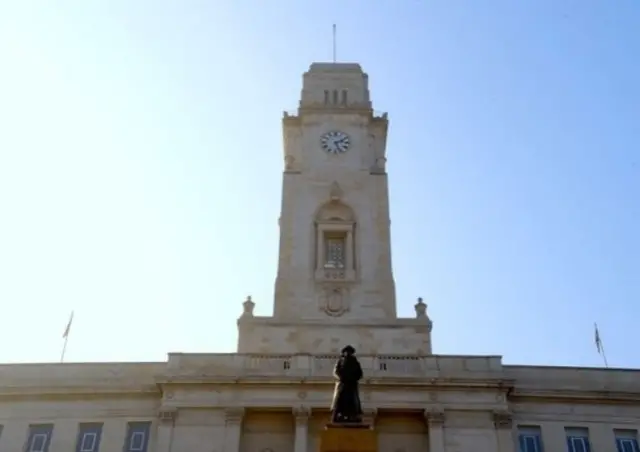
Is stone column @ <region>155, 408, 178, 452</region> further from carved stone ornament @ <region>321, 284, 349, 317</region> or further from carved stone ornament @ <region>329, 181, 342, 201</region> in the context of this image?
carved stone ornament @ <region>329, 181, 342, 201</region>

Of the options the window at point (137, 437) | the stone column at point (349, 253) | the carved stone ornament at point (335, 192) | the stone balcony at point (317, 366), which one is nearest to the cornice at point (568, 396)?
the stone balcony at point (317, 366)

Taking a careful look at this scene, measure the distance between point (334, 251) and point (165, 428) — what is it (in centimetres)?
1410

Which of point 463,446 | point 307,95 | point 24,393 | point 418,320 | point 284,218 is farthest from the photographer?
point 307,95

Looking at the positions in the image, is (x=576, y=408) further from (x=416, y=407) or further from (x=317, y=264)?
(x=317, y=264)

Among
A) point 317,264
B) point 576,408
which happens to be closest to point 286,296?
point 317,264

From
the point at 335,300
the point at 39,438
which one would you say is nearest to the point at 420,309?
the point at 335,300

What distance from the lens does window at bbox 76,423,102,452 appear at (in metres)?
36.8

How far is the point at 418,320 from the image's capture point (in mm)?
41094

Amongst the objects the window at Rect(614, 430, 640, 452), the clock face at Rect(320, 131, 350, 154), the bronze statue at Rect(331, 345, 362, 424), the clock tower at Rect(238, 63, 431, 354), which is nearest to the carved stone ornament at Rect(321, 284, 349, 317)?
the clock tower at Rect(238, 63, 431, 354)

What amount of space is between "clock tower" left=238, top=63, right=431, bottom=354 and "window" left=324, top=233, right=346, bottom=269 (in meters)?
0.06

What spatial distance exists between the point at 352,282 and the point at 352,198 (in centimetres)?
578

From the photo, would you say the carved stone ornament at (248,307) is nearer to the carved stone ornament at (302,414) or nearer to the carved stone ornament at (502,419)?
the carved stone ornament at (302,414)

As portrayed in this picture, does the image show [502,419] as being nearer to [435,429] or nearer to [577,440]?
[435,429]

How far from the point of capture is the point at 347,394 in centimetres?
2003
